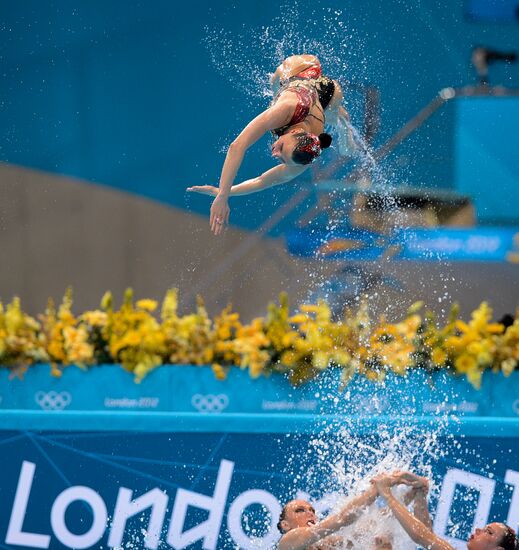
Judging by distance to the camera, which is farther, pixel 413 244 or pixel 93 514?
pixel 413 244

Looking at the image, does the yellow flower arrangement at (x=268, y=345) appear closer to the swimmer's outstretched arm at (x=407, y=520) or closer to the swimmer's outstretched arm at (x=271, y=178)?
the swimmer's outstretched arm at (x=271, y=178)

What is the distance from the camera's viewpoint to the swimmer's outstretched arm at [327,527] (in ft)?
14.4

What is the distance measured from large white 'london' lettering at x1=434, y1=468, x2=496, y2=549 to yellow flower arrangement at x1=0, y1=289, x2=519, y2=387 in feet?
4.16

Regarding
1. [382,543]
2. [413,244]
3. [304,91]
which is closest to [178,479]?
[382,543]

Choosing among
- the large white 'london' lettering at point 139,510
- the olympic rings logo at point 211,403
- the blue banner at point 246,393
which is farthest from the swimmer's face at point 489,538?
the olympic rings logo at point 211,403

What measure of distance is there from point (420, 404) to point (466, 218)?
3.51 meters

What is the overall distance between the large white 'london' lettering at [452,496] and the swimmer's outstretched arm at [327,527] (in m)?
0.68

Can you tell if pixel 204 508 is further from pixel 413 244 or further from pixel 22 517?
pixel 413 244

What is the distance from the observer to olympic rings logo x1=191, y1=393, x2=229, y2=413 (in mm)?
6312

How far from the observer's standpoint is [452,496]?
496 cm

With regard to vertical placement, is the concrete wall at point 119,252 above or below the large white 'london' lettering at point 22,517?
above

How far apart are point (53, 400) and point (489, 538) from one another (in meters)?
2.99

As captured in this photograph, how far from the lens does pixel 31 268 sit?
10.4 m

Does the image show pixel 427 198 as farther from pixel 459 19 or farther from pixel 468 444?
pixel 468 444
